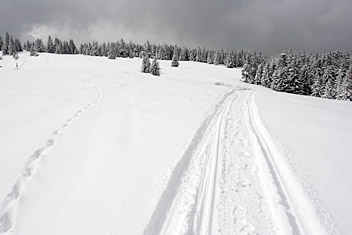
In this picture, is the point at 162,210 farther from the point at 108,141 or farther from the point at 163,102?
the point at 163,102

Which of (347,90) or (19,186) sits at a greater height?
(347,90)

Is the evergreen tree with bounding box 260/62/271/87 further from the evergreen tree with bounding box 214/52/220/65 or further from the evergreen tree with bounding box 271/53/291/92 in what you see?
the evergreen tree with bounding box 214/52/220/65

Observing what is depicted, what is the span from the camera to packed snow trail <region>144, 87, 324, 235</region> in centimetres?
375

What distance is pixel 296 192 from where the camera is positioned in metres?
4.75

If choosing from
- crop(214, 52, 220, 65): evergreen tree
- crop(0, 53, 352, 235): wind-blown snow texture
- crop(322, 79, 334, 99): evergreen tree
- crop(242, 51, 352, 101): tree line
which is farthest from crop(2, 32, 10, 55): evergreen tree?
crop(322, 79, 334, 99): evergreen tree

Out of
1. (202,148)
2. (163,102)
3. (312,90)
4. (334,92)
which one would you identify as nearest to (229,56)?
(312,90)

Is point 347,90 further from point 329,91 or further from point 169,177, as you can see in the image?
point 169,177

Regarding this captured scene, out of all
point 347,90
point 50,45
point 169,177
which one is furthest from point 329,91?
point 50,45

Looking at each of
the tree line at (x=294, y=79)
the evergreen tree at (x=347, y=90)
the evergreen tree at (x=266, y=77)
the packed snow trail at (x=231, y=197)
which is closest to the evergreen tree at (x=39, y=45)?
the tree line at (x=294, y=79)

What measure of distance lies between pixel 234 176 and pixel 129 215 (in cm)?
Result: 280

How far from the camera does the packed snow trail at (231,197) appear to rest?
12.3 ft

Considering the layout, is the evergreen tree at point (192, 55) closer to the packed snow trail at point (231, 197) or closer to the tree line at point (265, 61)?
the tree line at point (265, 61)

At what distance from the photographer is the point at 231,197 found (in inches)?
177

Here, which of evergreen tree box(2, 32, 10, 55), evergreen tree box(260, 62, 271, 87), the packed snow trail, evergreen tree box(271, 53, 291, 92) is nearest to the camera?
the packed snow trail
